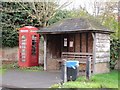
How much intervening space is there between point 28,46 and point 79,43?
363 cm

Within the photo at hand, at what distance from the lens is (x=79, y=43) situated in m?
19.3

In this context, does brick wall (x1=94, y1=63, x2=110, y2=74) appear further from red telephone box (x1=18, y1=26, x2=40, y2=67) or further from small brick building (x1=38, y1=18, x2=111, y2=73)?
red telephone box (x1=18, y1=26, x2=40, y2=67)

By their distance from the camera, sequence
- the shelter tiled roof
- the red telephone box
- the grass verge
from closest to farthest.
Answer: the shelter tiled roof < the grass verge < the red telephone box

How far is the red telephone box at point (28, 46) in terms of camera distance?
20641 millimetres

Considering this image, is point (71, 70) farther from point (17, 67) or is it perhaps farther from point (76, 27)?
point (17, 67)

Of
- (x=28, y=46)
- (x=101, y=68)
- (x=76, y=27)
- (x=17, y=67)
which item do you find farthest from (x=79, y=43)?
(x=17, y=67)

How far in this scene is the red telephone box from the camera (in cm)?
2064

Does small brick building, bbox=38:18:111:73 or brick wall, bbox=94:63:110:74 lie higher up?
small brick building, bbox=38:18:111:73

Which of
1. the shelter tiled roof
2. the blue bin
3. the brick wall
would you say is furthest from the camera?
the brick wall

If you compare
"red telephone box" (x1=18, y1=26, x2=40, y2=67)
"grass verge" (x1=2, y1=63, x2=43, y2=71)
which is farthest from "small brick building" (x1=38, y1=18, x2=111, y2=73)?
"red telephone box" (x1=18, y1=26, x2=40, y2=67)

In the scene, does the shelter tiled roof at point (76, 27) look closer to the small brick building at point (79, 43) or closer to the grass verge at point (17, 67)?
the small brick building at point (79, 43)

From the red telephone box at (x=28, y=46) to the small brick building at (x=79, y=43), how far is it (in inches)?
52.3

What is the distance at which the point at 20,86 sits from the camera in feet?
41.1

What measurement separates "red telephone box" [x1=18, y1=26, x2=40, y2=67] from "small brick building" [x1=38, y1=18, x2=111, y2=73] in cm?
133
